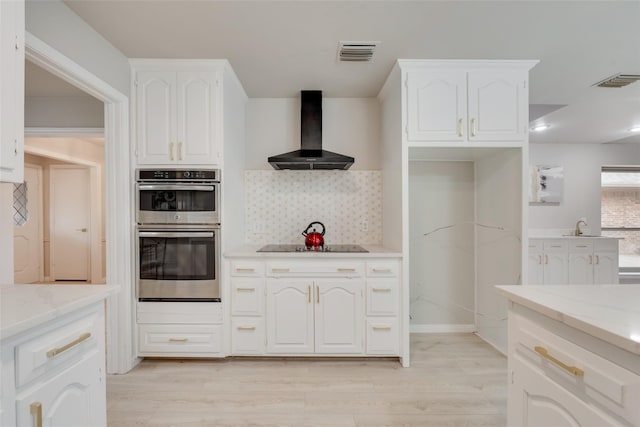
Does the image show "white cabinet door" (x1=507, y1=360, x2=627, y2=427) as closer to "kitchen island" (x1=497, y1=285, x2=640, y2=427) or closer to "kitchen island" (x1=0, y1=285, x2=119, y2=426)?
"kitchen island" (x1=497, y1=285, x2=640, y2=427)

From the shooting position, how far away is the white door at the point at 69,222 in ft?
18.7

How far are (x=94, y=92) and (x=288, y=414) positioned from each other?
2.53m

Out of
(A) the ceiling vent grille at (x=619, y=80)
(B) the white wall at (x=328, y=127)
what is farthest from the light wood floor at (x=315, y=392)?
(A) the ceiling vent grille at (x=619, y=80)

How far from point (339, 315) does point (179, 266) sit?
1366 millimetres

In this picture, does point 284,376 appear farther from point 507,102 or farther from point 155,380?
point 507,102

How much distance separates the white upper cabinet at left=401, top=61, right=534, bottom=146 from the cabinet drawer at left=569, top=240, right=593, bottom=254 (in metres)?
2.68

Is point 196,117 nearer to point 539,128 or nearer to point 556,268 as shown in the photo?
point 539,128

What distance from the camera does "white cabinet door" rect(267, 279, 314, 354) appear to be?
2539mm

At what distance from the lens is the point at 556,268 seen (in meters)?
4.20

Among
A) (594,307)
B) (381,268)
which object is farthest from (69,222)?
(594,307)

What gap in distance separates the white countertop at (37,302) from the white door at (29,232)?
5.48 m

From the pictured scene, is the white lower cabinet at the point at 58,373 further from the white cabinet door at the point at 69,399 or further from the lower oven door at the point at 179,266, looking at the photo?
the lower oven door at the point at 179,266

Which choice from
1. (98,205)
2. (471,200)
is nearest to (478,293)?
(471,200)

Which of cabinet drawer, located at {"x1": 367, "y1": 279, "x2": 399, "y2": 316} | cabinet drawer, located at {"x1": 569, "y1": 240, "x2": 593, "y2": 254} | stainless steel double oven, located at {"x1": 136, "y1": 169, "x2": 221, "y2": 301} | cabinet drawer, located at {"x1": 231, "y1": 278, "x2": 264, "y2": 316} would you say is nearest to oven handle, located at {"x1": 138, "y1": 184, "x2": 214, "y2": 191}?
stainless steel double oven, located at {"x1": 136, "y1": 169, "x2": 221, "y2": 301}
